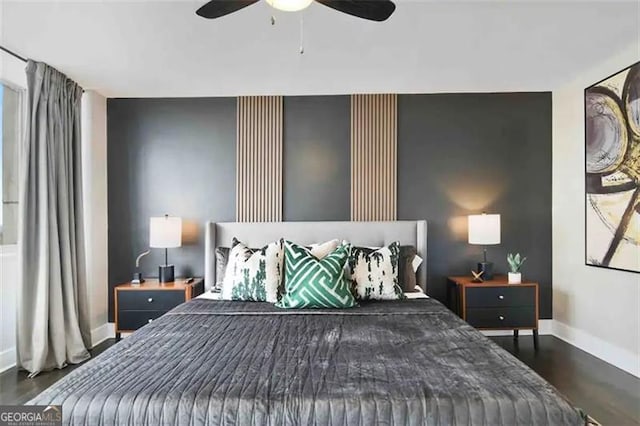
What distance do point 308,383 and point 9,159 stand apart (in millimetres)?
3387

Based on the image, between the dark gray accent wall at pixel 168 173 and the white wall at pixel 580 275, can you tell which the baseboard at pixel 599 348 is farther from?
the dark gray accent wall at pixel 168 173

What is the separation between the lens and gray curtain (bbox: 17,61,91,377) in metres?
3.20

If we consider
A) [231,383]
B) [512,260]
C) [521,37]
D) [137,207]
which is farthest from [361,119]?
[231,383]

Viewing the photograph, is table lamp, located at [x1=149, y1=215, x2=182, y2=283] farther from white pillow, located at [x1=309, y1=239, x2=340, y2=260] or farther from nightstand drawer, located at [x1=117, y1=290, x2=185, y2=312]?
white pillow, located at [x1=309, y1=239, x2=340, y2=260]

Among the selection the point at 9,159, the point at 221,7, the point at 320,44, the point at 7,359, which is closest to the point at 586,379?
the point at 320,44

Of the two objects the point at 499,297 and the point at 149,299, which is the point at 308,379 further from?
the point at 499,297

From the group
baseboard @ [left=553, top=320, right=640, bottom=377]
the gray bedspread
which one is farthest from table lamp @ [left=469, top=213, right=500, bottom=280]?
the gray bedspread

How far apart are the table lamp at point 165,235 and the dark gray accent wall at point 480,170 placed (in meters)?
2.25

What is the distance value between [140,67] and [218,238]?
5.57 feet

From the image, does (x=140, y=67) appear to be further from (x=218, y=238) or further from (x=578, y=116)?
(x=578, y=116)

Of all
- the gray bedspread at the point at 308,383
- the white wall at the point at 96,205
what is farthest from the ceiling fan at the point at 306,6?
the white wall at the point at 96,205

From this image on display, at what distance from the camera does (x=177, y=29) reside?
2766 mm

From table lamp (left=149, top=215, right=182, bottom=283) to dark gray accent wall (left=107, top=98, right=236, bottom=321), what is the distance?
0.33 m

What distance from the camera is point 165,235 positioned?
385 centimetres
